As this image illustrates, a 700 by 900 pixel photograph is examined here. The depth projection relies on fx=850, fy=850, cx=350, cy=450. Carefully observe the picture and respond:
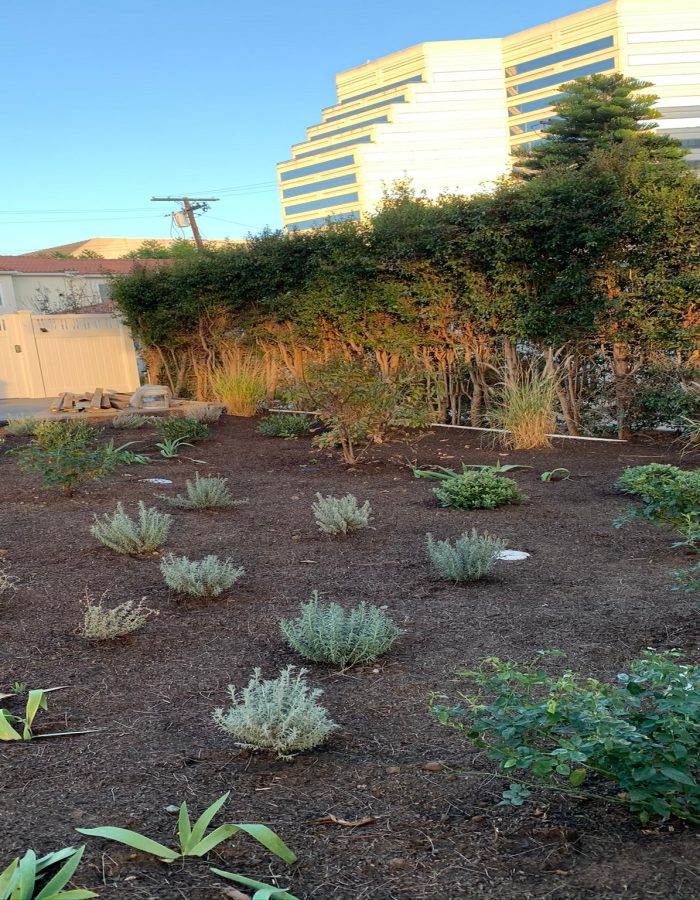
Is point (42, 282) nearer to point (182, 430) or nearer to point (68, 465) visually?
point (182, 430)

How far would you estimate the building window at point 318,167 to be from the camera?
88875 mm

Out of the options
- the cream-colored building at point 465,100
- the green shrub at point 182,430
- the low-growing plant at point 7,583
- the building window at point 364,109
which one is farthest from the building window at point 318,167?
the low-growing plant at point 7,583

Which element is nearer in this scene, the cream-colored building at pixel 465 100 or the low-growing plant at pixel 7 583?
the low-growing plant at pixel 7 583

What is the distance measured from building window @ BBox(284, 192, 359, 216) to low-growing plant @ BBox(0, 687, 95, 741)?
89.5 m

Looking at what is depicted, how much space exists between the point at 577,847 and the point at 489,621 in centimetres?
198

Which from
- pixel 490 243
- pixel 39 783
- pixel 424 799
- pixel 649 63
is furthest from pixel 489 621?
pixel 649 63

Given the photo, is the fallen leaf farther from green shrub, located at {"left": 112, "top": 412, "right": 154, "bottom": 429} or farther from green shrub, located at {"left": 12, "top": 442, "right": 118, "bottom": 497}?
green shrub, located at {"left": 112, "top": 412, "right": 154, "bottom": 429}

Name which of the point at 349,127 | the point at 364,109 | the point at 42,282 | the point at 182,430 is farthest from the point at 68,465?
the point at 364,109

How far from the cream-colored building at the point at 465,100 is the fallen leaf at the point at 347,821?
7703cm

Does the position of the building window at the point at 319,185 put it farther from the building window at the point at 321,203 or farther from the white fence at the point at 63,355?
the white fence at the point at 63,355

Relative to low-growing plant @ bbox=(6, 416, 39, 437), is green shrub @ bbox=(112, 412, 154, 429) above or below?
below

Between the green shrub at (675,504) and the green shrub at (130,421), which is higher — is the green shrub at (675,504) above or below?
above

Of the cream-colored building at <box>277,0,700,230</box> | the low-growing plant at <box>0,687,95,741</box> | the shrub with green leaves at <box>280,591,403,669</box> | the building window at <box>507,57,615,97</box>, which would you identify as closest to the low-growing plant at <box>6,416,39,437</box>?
the shrub with green leaves at <box>280,591,403,669</box>

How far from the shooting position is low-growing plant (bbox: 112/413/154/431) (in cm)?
1254
